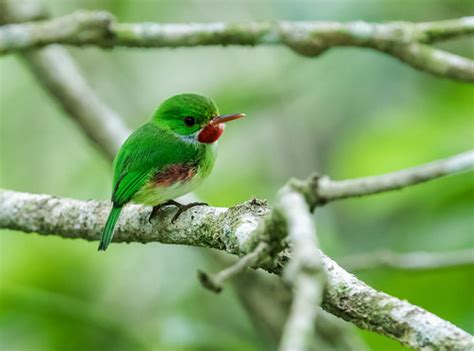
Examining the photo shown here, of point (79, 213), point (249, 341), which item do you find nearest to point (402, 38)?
point (79, 213)

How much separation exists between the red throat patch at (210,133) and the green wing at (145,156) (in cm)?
9

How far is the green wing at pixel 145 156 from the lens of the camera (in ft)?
10.6

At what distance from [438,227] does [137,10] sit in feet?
11.0

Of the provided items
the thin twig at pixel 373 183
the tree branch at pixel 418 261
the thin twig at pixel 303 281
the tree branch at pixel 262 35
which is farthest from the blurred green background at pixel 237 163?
the thin twig at pixel 303 281

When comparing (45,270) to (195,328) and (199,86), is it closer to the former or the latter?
(195,328)

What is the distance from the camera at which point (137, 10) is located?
6.63m

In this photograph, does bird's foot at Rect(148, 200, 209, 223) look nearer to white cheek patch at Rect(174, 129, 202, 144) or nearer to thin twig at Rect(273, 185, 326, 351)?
white cheek patch at Rect(174, 129, 202, 144)

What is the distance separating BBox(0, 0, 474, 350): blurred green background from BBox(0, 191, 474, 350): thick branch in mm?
953

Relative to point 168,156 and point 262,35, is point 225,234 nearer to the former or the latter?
point 168,156

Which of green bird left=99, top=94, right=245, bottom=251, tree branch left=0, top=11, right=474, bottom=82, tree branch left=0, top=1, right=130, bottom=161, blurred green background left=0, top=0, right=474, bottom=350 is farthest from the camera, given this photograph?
tree branch left=0, top=1, right=130, bottom=161

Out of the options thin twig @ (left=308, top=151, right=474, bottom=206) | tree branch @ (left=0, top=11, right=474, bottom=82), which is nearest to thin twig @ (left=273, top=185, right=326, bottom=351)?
thin twig @ (left=308, top=151, right=474, bottom=206)

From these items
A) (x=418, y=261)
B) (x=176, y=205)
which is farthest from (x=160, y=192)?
(x=418, y=261)

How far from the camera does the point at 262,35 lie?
3.58 m

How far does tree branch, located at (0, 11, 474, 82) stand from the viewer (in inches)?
139
